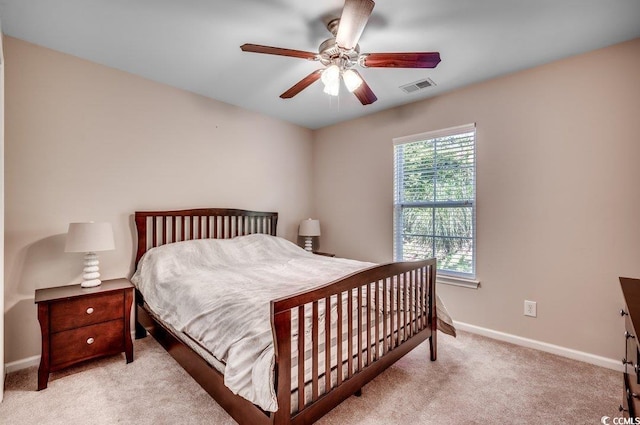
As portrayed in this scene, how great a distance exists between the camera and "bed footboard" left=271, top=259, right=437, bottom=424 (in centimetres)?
129

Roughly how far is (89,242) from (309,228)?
8.07ft

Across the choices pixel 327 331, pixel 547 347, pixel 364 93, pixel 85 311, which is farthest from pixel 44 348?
pixel 547 347

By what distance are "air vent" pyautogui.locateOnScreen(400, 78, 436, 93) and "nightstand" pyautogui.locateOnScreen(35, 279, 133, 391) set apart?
3.12 meters

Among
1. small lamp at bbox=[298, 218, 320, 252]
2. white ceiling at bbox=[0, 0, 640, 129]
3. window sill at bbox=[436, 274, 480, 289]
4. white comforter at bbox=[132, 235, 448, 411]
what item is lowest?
window sill at bbox=[436, 274, 480, 289]

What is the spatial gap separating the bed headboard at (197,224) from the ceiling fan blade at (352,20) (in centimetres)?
228

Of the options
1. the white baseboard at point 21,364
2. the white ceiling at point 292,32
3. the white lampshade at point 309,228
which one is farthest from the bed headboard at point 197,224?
the white ceiling at point 292,32

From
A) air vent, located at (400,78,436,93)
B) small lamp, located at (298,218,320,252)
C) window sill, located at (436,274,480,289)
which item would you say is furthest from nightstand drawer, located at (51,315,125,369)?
air vent, located at (400,78,436,93)

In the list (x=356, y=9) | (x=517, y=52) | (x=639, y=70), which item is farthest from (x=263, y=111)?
(x=639, y=70)

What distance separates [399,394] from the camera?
1.94 m

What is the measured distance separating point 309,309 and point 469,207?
221cm

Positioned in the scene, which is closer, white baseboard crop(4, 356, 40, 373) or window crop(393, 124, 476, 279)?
white baseboard crop(4, 356, 40, 373)

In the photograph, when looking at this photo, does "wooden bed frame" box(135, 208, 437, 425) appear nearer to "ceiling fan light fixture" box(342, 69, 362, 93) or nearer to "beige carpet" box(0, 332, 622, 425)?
"beige carpet" box(0, 332, 622, 425)

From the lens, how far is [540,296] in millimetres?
2621

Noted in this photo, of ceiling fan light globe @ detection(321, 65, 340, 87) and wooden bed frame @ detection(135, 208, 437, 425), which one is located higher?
ceiling fan light globe @ detection(321, 65, 340, 87)
